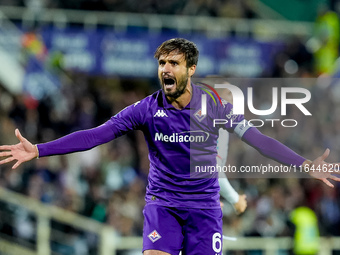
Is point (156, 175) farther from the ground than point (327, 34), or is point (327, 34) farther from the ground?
point (327, 34)

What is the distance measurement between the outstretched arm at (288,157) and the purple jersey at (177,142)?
0.12m

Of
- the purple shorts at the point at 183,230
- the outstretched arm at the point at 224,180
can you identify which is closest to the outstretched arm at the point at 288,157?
the purple shorts at the point at 183,230

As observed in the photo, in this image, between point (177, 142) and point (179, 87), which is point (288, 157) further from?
point (179, 87)

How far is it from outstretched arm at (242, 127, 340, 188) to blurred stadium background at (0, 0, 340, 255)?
15.1 ft

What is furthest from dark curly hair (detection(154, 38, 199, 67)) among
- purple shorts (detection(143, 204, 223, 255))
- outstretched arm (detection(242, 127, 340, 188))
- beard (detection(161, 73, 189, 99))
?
purple shorts (detection(143, 204, 223, 255))

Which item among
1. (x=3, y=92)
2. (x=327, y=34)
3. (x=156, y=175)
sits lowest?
(x=156, y=175)

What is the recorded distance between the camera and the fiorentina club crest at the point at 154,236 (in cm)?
543

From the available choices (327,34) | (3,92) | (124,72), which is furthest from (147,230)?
(327,34)

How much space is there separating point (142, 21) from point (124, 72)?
1.89 meters

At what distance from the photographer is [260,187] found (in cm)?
1216

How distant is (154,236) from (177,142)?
2.43 ft

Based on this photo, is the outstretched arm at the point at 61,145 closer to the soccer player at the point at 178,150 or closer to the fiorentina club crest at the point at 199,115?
the soccer player at the point at 178,150

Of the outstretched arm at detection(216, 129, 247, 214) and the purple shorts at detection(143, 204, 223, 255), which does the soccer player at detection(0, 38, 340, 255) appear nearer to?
the purple shorts at detection(143, 204, 223, 255)

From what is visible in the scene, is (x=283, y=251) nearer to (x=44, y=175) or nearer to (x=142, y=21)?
(x=44, y=175)
